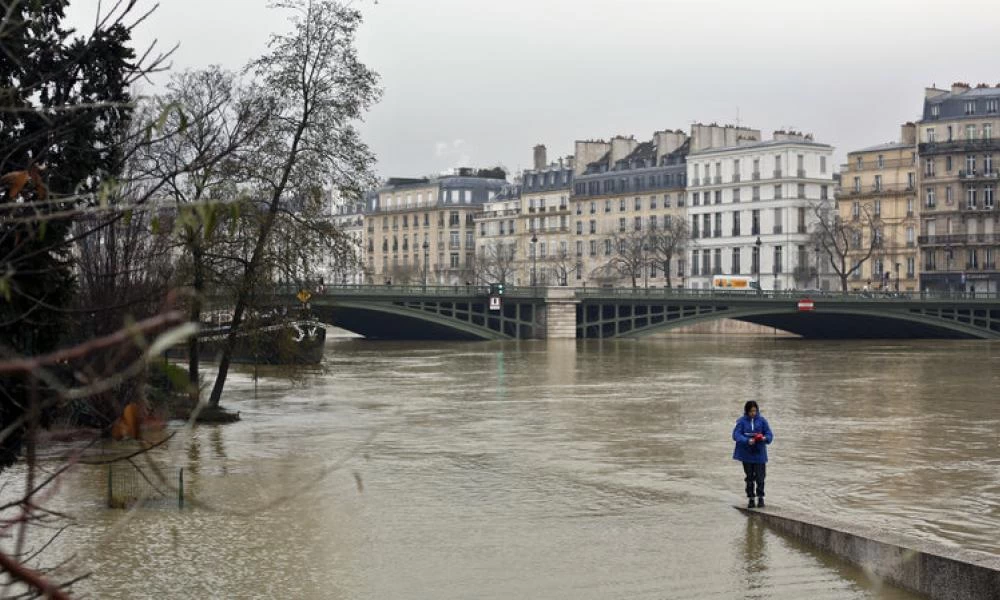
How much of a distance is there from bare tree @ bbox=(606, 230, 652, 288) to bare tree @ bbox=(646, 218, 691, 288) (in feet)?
2.51

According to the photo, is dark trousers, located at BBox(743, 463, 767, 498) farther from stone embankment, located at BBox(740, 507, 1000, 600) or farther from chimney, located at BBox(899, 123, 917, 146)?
chimney, located at BBox(899, 123, 917, 146)

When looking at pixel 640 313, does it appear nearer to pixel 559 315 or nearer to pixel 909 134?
pixel 559 315

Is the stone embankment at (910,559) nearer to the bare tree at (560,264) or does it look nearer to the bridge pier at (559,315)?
the bridge pier at (559,315)

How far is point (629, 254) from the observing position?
400 ft

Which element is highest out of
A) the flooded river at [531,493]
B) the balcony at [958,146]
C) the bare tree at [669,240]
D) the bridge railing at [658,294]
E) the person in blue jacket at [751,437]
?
the balcony at [958,146]

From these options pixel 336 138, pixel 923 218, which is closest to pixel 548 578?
pixel 336 138

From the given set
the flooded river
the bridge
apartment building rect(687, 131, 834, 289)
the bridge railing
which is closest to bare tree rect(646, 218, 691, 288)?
apartment building rect(687, 131, 834, 289)

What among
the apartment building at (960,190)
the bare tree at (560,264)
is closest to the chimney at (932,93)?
the apartment building at (960,190)

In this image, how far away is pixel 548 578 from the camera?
15.1 meters

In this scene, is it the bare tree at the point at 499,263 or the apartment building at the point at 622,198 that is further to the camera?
the bare tree at the point at 499,263

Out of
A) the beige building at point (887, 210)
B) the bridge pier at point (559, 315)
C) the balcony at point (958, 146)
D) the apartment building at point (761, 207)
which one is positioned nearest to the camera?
the bridge pier at point (559, 315)

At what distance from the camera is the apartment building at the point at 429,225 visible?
149 meters

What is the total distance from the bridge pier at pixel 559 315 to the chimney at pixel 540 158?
58.6 m

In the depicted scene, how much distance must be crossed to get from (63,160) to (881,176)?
357 ft
